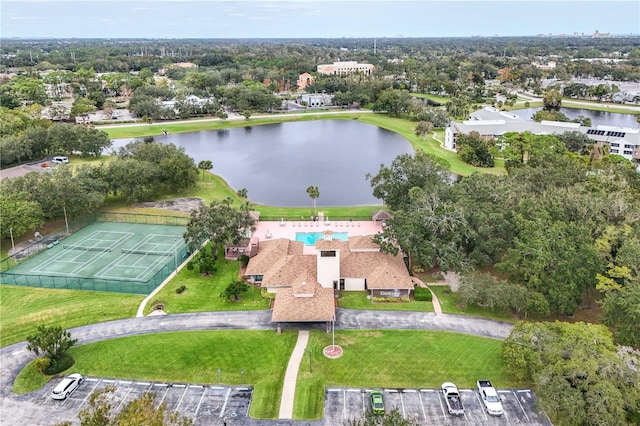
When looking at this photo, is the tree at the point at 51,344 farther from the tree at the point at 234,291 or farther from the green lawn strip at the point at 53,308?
the tree at the point at 234,291

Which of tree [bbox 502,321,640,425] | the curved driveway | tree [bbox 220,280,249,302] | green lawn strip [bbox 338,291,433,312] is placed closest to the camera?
tree [bbox 502,321,640,425]

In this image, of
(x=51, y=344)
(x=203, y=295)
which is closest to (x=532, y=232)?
(x=203, y=295)

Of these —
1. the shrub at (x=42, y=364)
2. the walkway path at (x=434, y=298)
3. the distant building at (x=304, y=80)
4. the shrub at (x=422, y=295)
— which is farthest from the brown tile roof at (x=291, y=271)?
the distant building at (x=304, y=80)

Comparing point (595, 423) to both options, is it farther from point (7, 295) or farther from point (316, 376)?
point (7, 295)

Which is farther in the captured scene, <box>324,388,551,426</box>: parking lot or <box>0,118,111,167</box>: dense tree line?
<box>0,118,111,167</box>: dense tree line

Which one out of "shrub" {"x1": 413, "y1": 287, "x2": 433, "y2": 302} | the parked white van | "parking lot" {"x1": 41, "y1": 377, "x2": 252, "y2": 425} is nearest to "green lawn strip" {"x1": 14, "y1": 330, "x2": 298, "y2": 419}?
"parking lot" {"x1": 41, "y1": 377, "x2": 252, "y2": 425}

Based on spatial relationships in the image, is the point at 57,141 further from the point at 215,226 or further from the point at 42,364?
the point at 42,364

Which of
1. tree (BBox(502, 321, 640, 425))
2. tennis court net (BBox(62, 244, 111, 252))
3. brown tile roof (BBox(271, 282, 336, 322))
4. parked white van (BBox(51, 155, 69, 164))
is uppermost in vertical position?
parked white van (BBox(51, 155, 69, 164))

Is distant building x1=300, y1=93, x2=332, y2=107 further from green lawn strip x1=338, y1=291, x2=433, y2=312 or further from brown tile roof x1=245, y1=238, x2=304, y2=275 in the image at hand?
green lawn strip x1=338, y1=291, x2=433, y2=312
